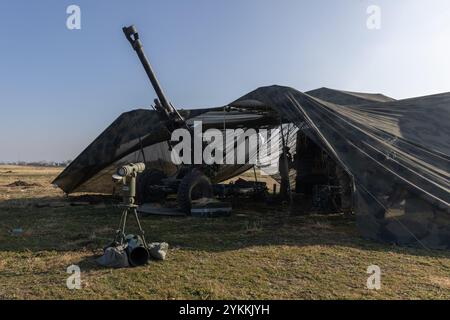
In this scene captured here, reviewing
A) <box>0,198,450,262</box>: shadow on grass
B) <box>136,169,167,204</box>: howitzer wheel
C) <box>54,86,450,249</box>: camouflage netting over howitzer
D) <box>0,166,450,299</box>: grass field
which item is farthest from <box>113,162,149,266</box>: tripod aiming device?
<box>136,169,167,204</box>: howitzer wheel

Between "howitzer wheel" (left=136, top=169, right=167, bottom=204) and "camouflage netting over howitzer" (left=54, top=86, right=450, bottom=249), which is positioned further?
"howitzer wheel" (left=136, top=169, right=167, bottom=204)

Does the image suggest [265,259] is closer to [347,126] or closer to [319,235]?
[319,235]

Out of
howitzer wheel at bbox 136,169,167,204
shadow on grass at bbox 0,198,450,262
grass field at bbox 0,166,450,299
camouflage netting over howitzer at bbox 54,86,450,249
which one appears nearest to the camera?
grass field at bbox 0,166,450,299

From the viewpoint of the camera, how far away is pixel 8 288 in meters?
4.65

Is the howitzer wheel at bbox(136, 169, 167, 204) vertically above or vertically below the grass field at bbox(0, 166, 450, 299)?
above

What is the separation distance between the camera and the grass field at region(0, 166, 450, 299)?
4.57 metres

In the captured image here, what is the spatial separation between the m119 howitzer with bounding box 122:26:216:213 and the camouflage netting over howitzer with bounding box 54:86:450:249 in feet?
2.68

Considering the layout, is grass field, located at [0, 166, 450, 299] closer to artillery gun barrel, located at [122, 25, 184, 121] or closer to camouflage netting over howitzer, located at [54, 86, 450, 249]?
camouflage netting over howitzer, located at [54, 86, 450, 249]

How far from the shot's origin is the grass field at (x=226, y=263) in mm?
4574

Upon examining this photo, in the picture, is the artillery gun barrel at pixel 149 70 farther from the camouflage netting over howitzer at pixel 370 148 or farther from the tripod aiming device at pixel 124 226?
the tripod aiming device at pixel 124 226

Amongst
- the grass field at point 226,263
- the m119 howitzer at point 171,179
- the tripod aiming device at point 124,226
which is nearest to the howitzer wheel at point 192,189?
the m119 howitzer at point 171,179

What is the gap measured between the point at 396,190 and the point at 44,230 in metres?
7.12
